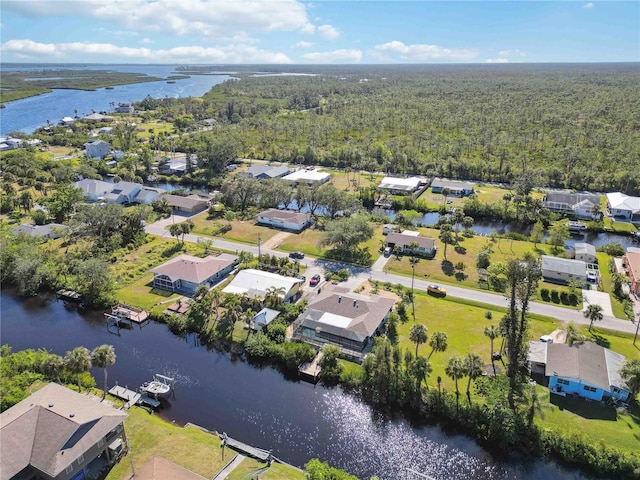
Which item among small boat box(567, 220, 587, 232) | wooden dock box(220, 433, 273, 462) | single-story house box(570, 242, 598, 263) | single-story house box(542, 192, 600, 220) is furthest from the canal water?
single-story house box(542, 192, 600, 220)

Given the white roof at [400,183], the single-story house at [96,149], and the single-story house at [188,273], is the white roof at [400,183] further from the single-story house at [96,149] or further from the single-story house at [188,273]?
the single-story house at [96,149]

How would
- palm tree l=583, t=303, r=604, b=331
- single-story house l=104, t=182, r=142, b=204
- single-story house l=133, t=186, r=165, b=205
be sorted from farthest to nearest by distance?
single-story house l=104, t=182, r=142, b=204
single-story house l=133, t=186, r=165, b=205
palm tree l=583, t=303, r=604, b=331

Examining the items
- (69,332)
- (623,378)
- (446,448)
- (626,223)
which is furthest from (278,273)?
(626,223)

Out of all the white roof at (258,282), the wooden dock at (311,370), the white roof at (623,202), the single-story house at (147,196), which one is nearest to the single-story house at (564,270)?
the white roof at (623,202)

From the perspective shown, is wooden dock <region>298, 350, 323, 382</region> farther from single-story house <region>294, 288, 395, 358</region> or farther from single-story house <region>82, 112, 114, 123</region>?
single-story house <region>82, 112, 114, 123</region>

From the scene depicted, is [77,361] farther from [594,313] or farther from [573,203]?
[573,203]

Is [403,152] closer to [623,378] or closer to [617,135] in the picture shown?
[617,135]
